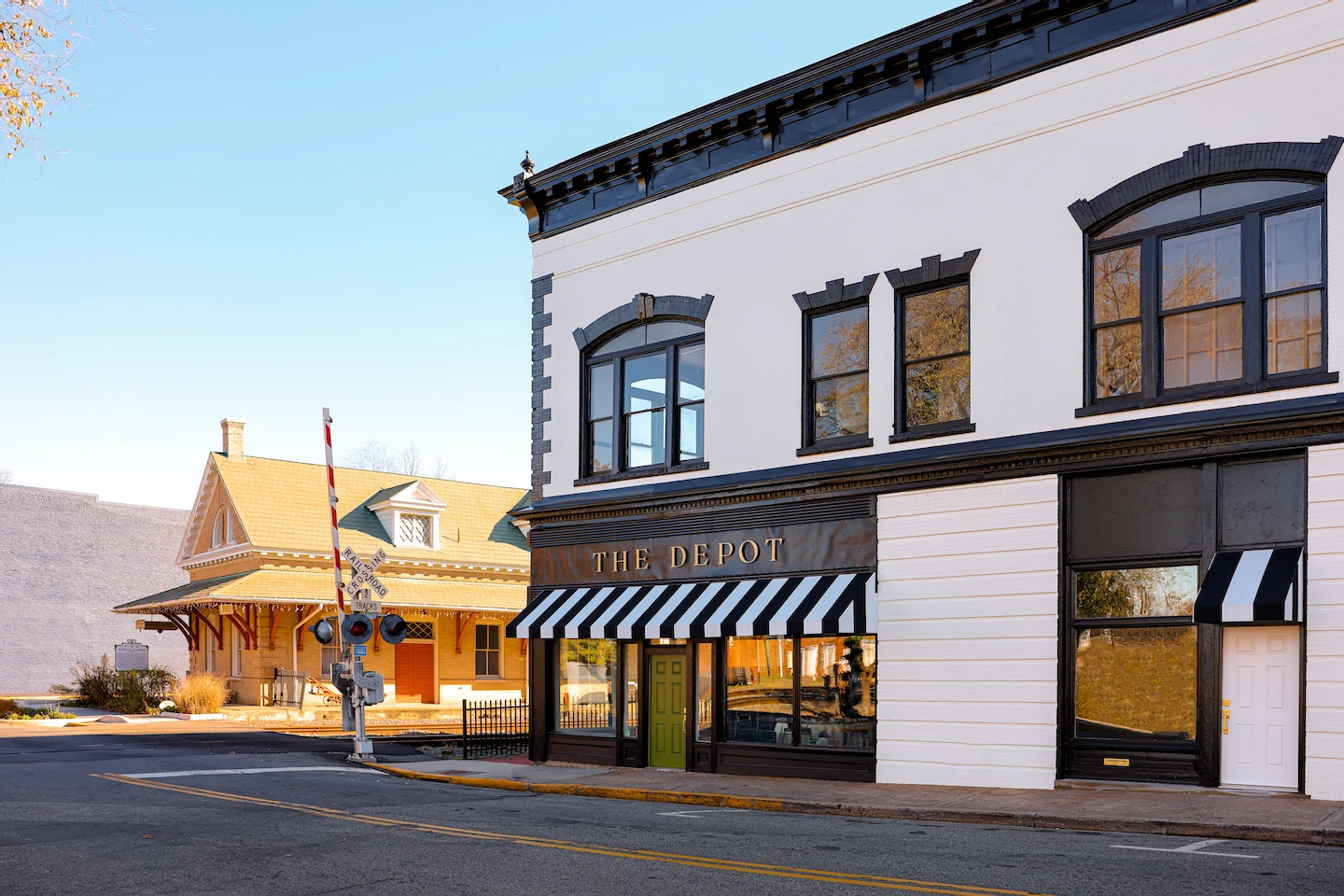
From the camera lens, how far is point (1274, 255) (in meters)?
14.4

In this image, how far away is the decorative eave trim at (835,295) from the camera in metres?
17.9

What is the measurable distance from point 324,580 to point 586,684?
66.5 ft

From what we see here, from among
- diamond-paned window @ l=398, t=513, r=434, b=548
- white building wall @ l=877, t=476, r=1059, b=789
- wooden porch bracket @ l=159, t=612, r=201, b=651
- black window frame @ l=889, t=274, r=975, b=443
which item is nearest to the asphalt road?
white building wall @ l=877, t=476, r=1059, b=789

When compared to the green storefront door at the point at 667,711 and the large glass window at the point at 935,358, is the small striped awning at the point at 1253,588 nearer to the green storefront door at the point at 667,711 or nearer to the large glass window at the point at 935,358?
the large glass window at the point at 935,358

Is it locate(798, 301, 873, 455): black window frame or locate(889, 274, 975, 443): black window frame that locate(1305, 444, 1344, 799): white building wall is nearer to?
locate(889, 274, 975, 443): black window frame

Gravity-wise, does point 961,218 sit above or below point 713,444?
above

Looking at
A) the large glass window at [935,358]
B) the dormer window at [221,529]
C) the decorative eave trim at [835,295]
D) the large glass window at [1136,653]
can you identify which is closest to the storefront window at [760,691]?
the large glass window at [935,358]

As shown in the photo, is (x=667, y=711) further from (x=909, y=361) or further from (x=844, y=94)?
(x=844, y=94)

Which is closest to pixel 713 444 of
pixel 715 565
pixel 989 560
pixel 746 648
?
pixel 715 565

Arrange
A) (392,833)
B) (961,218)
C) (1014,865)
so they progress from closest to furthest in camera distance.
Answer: (1014,865) < (392,833) < (961,218)

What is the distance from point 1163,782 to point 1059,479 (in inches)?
145

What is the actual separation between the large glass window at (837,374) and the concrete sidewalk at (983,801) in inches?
195

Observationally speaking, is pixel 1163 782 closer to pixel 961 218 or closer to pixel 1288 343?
pixel 1288 343

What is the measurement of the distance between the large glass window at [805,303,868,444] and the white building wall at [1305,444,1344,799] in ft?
19.9
